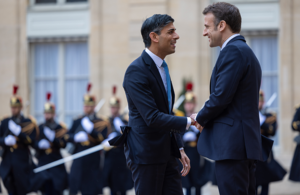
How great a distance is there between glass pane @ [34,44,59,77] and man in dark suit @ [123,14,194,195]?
8230 millimetres

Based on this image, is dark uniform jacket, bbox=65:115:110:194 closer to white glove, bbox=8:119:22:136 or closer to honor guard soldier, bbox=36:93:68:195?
honor guard soldier, bbox=36:93:68:195

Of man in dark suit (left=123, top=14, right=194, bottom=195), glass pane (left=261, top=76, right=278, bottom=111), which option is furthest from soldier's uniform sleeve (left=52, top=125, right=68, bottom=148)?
man in dark suit (left=123, top=14, right=194, bottom=195)

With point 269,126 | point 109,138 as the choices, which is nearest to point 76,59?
point 109,138

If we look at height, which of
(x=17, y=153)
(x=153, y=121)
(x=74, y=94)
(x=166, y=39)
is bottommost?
(x=17, y=153)

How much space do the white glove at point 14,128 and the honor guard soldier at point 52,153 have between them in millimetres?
477

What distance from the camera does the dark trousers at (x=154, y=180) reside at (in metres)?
3.42

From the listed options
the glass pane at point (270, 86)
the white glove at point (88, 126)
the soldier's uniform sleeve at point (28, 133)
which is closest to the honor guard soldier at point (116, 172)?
the white glove at point (88, 126)

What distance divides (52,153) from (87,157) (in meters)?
0.78

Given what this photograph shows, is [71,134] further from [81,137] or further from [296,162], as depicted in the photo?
[296,162]

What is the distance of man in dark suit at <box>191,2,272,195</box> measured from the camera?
10.3 ft

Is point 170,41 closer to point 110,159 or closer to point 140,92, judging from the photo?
point 140,92

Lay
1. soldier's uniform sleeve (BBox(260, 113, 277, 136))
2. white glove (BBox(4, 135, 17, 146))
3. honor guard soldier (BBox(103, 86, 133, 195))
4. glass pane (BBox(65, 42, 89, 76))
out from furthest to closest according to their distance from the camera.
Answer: glass pane (BBox(65, 42, 89, 76)) → honor guard soldier (BBox(103, 86, 133, 195)) → white glove (BBox(4, 135, 17, 146)) → soldier's uniform sleeve (BBox(260, 113, 277, 136))

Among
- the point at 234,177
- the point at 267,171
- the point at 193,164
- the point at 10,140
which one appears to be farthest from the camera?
the point at 10,140

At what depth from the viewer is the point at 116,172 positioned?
825 cm
